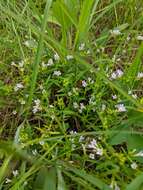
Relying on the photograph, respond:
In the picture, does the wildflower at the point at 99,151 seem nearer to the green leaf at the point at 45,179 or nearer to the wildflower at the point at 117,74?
the green leaf at the point at 45,179

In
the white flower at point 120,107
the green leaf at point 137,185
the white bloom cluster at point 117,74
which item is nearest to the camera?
the green leaf at point 137,185

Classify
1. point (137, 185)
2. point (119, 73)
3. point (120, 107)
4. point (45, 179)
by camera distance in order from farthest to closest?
point (119, 73)
point (120, 107)
point (45, 179)
point (137, 185)

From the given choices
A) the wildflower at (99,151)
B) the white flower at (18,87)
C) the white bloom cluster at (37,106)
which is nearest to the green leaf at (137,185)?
the wildflower at (99,151)

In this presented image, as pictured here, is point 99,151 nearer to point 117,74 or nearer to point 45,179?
point 45,179

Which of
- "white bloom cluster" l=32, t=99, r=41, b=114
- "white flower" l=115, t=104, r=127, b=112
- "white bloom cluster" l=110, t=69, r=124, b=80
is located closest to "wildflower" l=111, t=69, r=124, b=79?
"white bloom cluster" l=110, t=69, r=124, b=80

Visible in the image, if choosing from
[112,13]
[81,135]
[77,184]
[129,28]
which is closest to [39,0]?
[112,13]

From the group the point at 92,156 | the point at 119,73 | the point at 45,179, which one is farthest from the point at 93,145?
the point at 119,73

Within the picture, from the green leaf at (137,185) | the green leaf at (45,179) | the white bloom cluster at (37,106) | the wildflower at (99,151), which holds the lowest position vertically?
the green leaf at (137,185)

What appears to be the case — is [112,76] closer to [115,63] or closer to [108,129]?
[115,63]
